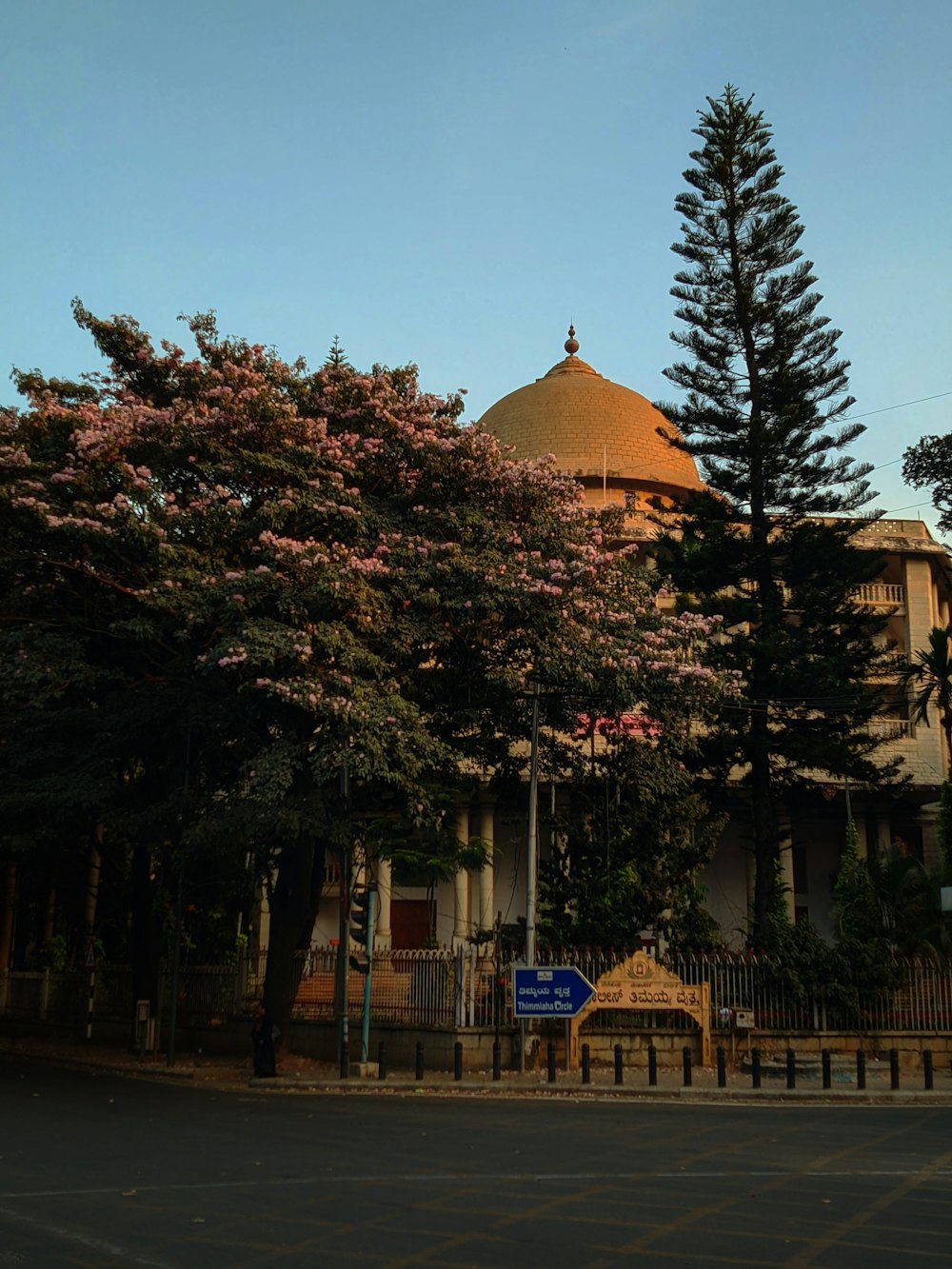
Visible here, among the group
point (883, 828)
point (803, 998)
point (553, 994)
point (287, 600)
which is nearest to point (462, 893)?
point (883, 828)

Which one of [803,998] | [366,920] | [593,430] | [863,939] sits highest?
[593,430]

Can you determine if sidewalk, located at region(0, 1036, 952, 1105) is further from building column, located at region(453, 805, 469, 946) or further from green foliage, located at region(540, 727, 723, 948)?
building column, located at region(453, 805, 469, 946)

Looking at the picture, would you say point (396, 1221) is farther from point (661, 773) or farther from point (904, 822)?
point (904, 822)

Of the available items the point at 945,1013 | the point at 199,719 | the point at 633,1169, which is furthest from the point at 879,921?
the point at 633,1169

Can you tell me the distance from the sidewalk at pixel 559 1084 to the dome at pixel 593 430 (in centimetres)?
2594

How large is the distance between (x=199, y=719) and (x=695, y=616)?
758 cm

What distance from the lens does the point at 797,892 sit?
42.5 metres

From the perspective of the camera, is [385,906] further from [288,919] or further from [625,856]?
[288,919]

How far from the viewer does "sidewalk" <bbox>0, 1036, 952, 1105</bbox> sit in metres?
16.9

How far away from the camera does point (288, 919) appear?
20062mm

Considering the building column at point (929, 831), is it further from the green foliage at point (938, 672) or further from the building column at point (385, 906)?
the building column at point (385, 906)

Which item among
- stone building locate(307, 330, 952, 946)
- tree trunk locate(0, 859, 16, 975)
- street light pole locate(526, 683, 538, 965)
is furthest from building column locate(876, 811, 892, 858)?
tree trunk locate(0, 859, 16, 975)

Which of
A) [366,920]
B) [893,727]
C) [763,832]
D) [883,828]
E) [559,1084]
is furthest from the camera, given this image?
[883,828]

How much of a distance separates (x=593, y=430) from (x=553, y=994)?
93.0 ft
